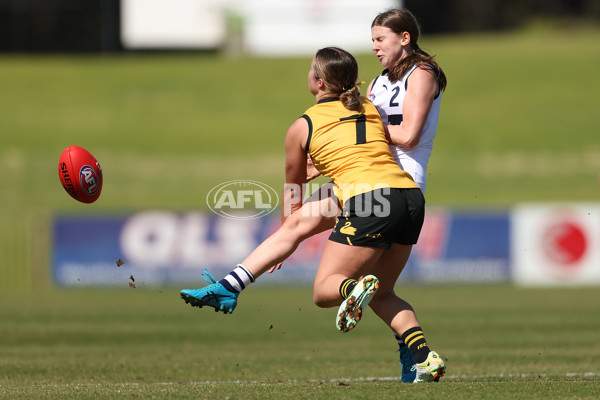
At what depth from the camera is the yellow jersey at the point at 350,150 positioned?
6805mm

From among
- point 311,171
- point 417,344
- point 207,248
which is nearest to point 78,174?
point 311,171

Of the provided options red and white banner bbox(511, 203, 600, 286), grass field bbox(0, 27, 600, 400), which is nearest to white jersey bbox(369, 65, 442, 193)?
grass field bbox(0, 27, 600, 400)

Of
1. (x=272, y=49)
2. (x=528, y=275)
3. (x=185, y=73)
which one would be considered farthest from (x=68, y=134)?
(x=528, y=275)

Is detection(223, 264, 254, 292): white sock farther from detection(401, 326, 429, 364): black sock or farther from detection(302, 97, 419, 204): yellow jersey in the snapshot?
detection(401, 326, 429, 364): black sock

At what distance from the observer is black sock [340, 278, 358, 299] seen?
261 inches

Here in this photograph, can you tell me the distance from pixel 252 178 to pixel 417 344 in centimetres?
2721

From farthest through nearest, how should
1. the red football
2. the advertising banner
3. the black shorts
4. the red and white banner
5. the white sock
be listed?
the advertising banner < the red and white banner < the red football < the white sock < the black shorts

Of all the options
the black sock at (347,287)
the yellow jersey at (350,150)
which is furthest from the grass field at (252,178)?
the yellow jersey at (350,150)

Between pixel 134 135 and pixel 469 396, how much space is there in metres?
35.0

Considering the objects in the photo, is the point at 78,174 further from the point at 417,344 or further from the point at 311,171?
the point at 417,344

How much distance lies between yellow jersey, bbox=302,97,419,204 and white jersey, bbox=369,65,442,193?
0.27 metres

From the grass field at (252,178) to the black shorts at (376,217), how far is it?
100cm

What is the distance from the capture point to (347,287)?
665 cm

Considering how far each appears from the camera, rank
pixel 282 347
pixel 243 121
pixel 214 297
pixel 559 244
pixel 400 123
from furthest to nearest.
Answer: pixel 243 121 → pixel 559 244 → pixel 282 347 → pixel 400 123 → pixel 214 297
